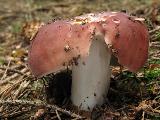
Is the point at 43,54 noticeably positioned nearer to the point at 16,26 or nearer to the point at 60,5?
the point at 16,26

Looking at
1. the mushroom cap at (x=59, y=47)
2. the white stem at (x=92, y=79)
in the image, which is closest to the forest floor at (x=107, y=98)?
the white stem at (x=92, y=79)

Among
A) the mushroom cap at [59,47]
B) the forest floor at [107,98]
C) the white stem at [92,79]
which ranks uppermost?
the mushroom cap at [59,47]

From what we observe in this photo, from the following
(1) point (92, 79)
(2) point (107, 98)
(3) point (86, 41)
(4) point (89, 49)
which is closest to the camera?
(3) point (86, 41)

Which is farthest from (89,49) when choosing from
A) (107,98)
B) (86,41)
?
(107,98)

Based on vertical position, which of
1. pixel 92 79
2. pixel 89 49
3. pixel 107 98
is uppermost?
pixel 89 49

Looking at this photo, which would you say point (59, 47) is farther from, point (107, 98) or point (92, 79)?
point (107, 98)

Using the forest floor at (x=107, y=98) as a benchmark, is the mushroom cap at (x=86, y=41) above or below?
above

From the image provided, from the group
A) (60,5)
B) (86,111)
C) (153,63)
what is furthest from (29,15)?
(86,111)

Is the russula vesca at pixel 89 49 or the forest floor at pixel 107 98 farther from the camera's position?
the forest floor at pixel 107 98

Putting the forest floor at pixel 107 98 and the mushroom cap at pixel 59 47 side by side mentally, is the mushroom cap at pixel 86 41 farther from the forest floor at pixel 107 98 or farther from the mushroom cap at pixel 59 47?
the forest floor at pixel 107 98
